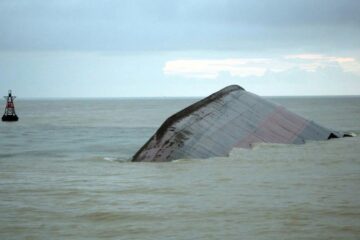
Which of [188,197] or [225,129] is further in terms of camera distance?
[225,129]

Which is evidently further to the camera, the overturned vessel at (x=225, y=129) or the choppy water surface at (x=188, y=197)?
the overturned vessel at (x=225, y=129)

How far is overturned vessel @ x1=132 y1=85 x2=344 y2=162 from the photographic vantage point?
20.2 m

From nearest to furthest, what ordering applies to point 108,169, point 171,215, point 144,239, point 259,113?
1. point 144,239
2. point 171,215
3. point 108,169
4. point 259,113

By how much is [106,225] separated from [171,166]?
25.0 feet

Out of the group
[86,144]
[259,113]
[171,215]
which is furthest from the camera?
[86,144]

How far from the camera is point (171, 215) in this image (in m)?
11.3

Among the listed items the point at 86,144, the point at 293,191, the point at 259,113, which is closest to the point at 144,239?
the point at 293,191

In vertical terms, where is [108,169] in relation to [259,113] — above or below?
below

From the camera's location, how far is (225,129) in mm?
22594

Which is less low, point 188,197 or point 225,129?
point 225,129

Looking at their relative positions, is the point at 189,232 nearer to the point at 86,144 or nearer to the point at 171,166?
the point at 171,166

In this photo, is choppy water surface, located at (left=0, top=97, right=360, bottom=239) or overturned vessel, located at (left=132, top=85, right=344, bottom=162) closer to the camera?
choppy water surface, located at (left=0, top=97, right=360, bottom=239)

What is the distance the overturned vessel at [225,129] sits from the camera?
2023 centimetres

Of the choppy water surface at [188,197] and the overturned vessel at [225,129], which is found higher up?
the overturned vessel at [225,129]
